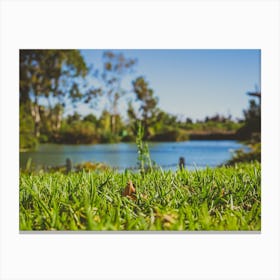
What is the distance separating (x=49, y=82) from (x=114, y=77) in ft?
2.09

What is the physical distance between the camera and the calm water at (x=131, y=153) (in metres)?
4.41

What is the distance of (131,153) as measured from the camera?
4.49 meters

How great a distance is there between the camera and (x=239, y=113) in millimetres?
4391

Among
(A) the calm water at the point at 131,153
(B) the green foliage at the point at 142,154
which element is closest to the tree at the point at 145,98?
(A) the calm water at the point at 131,153

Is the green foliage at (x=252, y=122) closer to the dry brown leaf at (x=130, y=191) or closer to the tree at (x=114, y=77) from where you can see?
the tree at (x=114, y=77)

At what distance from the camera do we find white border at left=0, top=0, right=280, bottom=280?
10.8 ft

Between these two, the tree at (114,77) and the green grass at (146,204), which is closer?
the green grass at (146,204)
